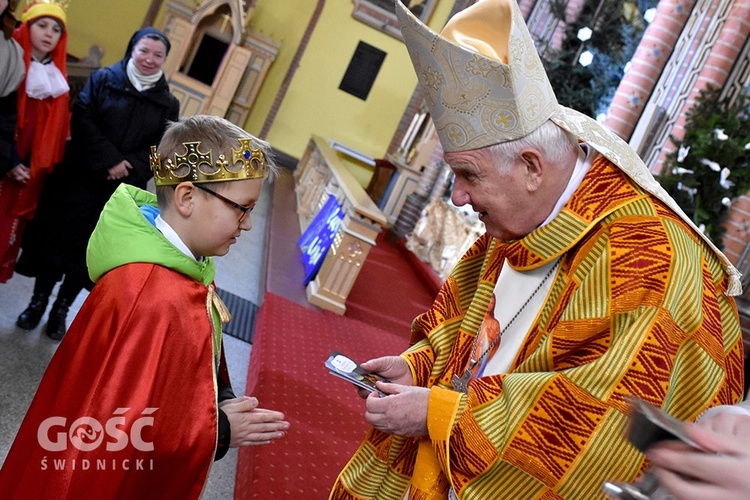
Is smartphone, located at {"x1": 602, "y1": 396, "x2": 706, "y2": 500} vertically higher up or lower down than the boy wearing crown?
higher up

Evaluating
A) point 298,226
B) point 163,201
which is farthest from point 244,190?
point 298,226

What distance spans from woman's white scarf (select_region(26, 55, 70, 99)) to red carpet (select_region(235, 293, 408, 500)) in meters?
1.81

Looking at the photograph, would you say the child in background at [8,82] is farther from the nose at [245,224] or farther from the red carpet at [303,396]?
the nose at [245,224]

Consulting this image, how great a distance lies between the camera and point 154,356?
71.6 inches

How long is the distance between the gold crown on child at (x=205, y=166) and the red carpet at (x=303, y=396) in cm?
153

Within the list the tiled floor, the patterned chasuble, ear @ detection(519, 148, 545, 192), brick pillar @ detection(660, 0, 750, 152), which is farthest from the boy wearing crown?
brick pillar @ detection(660, 0, 750, 152)

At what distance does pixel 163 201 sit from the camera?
2055 mm

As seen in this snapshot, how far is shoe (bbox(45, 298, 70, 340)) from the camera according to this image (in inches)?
163

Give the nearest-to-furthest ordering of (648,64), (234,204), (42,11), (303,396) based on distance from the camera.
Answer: (234,204)
(42,11)
(303,396)
(648,64)

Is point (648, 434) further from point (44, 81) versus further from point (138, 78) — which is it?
point (138, 78)

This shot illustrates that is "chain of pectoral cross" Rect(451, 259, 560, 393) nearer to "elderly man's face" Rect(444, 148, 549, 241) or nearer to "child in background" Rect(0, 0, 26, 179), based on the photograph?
"elderly man's face" Rect(444, 148, 549, 241)

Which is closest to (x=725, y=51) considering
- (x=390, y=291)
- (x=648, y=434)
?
(x=390, y=291)

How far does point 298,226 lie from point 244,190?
6.90 meters

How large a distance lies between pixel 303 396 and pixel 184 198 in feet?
8.13
